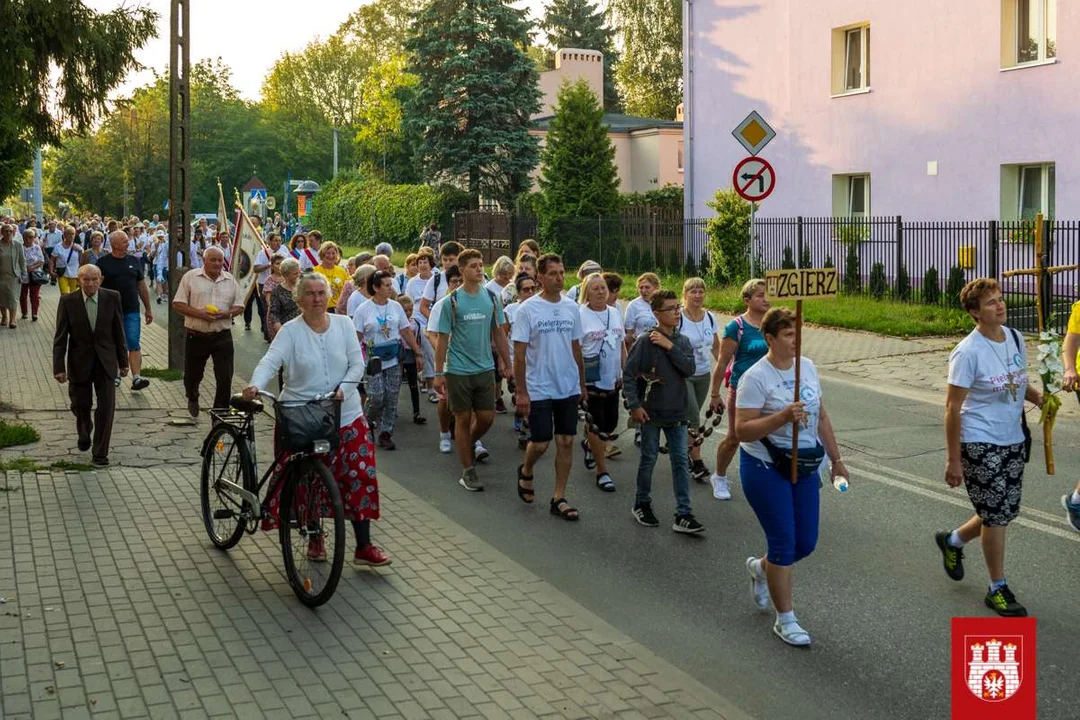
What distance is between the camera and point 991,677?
15.6 feet

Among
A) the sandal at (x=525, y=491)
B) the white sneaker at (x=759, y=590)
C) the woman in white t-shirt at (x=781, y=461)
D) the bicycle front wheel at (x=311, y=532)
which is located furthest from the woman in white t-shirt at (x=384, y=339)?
the woman in white t-shirt at (x=781, y=461)

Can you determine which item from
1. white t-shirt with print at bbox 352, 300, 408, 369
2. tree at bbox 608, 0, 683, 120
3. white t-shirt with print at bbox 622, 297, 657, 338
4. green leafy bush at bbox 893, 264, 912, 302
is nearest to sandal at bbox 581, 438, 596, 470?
white t-shirt with print at bbox 622, 297, 657, 338

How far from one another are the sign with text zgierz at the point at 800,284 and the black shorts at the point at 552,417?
2653mm

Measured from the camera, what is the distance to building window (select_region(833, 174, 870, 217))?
2898 cm


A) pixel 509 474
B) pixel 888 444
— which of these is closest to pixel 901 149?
pixel 888 444

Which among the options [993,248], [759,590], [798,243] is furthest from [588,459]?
[798,243]

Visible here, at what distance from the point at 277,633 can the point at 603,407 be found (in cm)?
439

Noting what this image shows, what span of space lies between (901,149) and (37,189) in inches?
1268

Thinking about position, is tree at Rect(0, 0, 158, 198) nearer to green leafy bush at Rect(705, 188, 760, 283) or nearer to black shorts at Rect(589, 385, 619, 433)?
black shorts at Rect(589, 385, 619, 433)

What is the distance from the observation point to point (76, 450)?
1134cm

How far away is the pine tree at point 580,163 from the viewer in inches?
1417

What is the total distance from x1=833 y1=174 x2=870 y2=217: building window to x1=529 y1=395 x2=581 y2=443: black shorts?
20998 millimetres

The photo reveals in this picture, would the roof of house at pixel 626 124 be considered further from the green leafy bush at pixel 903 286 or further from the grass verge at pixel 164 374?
the grass verge at pixel 164 374

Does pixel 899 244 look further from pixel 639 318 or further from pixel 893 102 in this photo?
pixel 639 318
